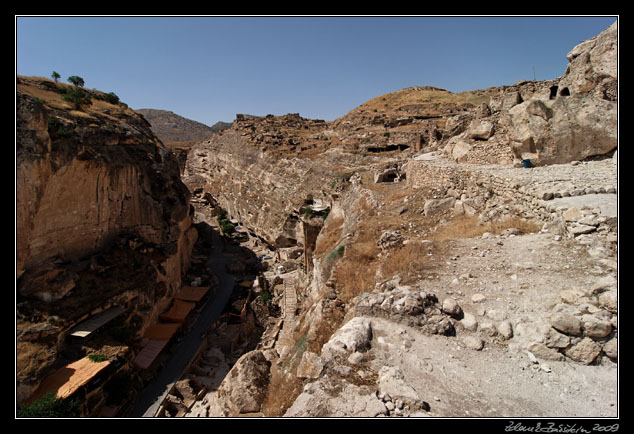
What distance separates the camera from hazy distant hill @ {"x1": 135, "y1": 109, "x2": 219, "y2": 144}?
115294mm

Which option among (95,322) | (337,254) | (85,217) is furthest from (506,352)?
(85,217)

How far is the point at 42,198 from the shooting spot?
51.0 feet

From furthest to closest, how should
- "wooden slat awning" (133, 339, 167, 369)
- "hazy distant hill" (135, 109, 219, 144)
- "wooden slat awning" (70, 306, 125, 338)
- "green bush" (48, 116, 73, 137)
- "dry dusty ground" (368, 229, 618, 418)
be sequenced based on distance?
"hazy distant hill" (135, 109, 219, 144) → "green bush" (48, 116, 73, 137) → "wooden slat awning" (133, 339, 167, 369) → "wooden slat awning" (70, 306, 125, 338) → "dry dusty ground" (368, 229, 618, 418)

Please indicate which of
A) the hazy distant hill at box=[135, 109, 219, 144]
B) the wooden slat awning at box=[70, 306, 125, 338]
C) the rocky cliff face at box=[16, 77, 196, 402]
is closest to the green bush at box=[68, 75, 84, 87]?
the rocky cliff face at box=[16, 77, 196, 402]

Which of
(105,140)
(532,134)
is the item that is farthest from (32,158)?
(532,134)

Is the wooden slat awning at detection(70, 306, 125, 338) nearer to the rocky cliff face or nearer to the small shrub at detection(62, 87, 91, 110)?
the rocky cliff face

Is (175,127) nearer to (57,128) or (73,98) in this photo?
(73,98)

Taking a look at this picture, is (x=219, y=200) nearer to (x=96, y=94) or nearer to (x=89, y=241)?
(x=96, y=94)

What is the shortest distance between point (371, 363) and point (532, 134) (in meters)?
8.58

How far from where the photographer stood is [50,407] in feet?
36.6

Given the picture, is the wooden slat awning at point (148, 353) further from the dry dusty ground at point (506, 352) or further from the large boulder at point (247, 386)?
the dry dusty ground at point (506, 352)

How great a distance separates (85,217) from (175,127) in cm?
12194

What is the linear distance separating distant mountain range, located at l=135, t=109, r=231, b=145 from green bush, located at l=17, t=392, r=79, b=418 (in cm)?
11090

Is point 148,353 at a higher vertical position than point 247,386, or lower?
lower
